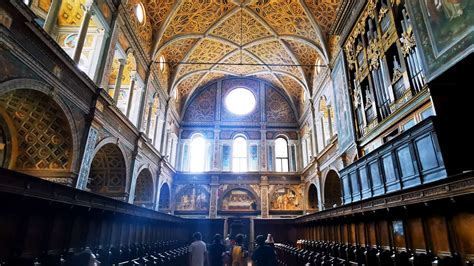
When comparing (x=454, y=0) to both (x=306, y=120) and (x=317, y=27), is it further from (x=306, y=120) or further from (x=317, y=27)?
(x=306, y=120)

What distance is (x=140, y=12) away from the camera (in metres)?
14.2

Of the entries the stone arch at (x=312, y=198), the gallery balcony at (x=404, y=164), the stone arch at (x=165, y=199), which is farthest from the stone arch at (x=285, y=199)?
the gallery balcony at (x=404, y=164)

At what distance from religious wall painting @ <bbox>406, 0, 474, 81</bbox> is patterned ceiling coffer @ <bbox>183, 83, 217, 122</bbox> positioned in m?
18.0

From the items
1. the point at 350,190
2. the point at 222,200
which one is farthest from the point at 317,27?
the point at 222,200

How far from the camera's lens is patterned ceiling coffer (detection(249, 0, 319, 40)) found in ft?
52.8

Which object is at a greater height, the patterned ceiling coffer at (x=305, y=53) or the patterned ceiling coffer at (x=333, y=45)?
the patterned ceiling coffer at (x=305, y=53)

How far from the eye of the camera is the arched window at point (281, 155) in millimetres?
22766

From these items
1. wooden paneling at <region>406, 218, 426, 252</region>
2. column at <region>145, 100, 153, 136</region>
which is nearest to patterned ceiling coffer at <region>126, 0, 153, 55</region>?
column at <region>145, 100, 153, 136</region>

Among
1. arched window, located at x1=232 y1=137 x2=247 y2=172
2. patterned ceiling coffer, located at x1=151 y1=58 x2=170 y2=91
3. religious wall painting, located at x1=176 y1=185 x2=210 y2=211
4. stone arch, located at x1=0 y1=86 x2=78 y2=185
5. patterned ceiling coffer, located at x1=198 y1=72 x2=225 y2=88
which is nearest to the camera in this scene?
stone arch, located at x1=0 y1=86 x2=78 y2=185

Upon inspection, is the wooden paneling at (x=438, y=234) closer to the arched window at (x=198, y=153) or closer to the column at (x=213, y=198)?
the column at (x=213, y=198)

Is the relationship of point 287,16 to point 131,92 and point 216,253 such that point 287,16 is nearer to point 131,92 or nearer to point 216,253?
point 131,92

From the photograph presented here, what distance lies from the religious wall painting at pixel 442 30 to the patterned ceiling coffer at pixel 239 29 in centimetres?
1163

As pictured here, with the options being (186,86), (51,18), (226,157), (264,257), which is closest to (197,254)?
(264,257)

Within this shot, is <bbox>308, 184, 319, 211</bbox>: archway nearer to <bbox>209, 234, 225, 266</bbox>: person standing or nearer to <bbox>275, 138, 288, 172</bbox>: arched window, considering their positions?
<bbox>275, 138, 288, 172</bbox>: arched window
